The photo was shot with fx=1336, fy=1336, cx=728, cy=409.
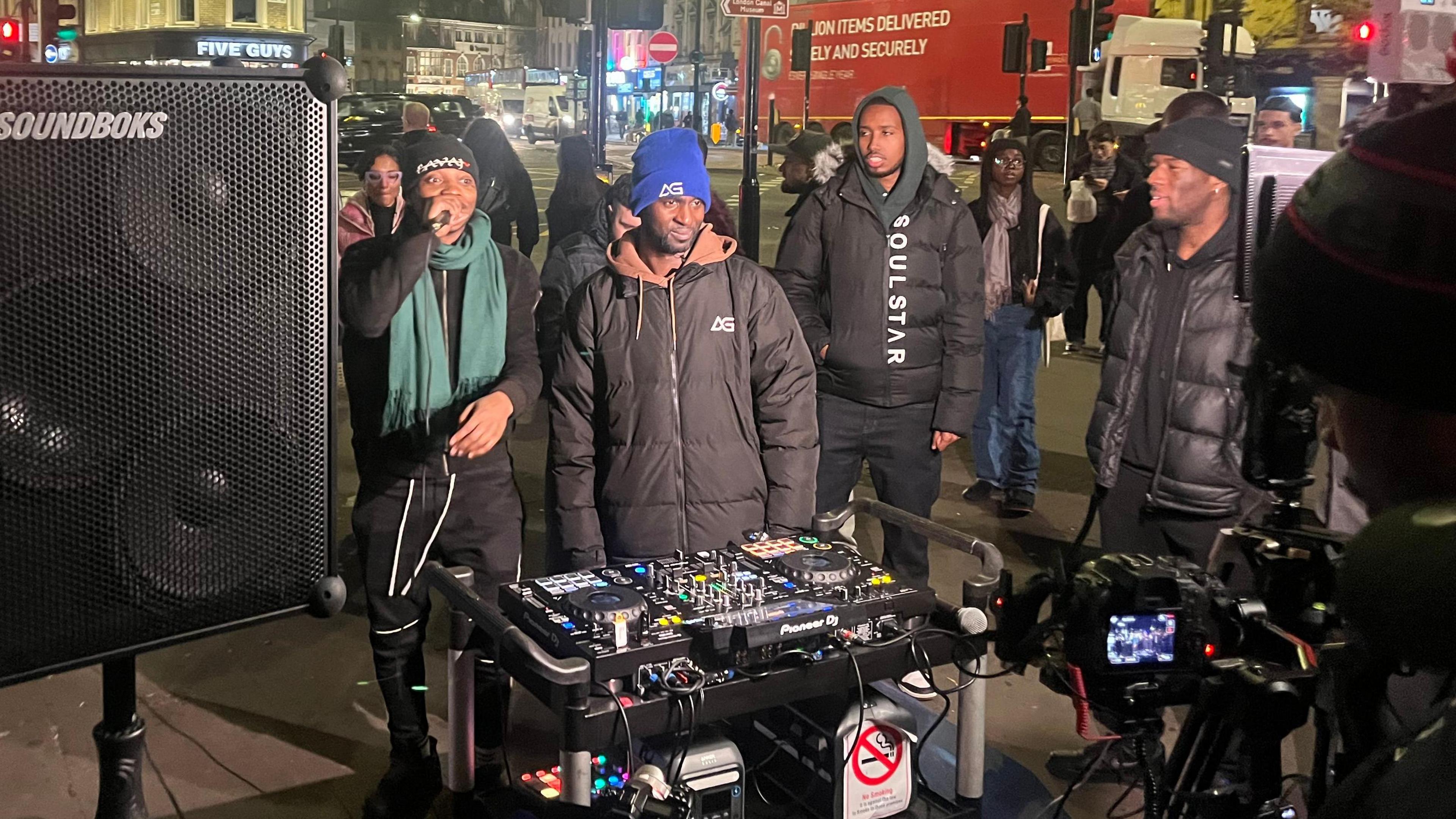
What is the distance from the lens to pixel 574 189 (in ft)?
29.9

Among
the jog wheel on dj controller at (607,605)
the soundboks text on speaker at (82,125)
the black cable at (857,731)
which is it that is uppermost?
the soundboks text on speaker at (82,125)

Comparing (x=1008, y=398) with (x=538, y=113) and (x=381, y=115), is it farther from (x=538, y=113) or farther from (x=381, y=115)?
(x=538, y=113)

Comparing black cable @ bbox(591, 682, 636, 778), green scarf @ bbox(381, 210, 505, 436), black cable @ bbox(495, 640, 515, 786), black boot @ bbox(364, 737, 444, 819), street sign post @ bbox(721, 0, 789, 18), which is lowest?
black boot @ bbox(364, 737, 444, 819)

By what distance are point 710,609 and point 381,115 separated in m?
18.9

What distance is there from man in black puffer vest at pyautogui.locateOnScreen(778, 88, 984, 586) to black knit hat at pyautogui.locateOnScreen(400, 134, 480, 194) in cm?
163

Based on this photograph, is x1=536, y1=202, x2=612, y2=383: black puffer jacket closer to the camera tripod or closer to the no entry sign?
the camera tripod

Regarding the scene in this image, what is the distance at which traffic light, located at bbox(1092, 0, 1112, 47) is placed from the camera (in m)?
17.9

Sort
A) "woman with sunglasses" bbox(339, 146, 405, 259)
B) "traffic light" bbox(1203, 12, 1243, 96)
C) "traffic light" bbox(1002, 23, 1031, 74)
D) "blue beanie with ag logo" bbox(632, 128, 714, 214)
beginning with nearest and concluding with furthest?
1. "blue beanie with ag logo" bbox(632, 128, 714, 214)
2. "woman with sunglasses" bbox(339, 146, 405, 259)
3. "traffic light" bbox(1203, 12, 1243, 96)
4. "traffic light" bbox(1002, 23, 1031, 74)

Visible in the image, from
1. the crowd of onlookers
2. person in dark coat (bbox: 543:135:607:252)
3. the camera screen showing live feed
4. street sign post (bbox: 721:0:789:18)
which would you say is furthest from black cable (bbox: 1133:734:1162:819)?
street sign post (bbox: 721:0:789:18)

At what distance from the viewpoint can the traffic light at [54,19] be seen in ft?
68.0

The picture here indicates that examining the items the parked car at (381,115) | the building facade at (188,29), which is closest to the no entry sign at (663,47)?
the parked car at (381,115)

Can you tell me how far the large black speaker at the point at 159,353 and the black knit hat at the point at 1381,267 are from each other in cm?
139

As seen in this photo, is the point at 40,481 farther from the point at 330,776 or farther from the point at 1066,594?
the point at 330,776

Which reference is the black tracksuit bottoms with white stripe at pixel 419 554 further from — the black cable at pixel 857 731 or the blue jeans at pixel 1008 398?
the blue jeans at pixel 1008 398
